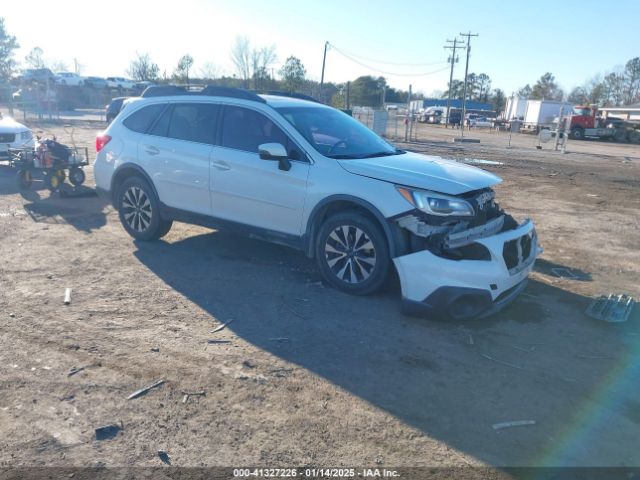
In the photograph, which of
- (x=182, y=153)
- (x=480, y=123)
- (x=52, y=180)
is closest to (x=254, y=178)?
(x=182, y=153)

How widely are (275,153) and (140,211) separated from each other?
246cm

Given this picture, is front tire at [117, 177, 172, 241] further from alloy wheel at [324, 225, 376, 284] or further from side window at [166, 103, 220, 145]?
alloy wheel at [324, 225, 376, 284]

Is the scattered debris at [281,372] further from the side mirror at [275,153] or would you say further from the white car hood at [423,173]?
the side mirror at [275,153]

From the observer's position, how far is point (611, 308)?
5.26m

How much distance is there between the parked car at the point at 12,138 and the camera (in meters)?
12.5

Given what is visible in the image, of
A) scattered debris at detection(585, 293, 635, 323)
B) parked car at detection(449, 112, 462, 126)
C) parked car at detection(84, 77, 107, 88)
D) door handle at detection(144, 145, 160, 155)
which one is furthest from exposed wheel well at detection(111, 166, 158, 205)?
parked car at detection(449, 112, 462, 126)

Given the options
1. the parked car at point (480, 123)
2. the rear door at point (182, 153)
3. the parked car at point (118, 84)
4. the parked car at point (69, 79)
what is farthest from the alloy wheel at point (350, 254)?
the parked car at point (69, 79)

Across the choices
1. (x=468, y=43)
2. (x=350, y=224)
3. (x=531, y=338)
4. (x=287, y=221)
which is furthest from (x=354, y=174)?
(x=468, y=43)

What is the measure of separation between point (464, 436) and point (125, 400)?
7.04 feet

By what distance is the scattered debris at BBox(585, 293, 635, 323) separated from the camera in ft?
16.7

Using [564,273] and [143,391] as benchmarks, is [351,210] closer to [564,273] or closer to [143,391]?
[143,391]

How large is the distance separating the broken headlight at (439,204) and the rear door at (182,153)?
257cm

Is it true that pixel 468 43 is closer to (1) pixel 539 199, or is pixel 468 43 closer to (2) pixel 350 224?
(1) pixel 539 199

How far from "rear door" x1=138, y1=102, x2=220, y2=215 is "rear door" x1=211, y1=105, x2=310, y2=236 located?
0.58ft
